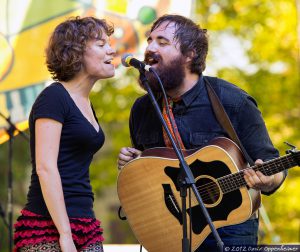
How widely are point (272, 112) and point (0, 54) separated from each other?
6051 millimetres

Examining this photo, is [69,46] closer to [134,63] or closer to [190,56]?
[134,63]

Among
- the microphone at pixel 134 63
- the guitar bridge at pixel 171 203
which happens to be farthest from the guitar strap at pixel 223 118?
the microphone at pixel 134 63

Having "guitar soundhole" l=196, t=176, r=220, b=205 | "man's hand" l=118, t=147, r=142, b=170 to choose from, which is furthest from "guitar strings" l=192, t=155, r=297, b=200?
"man's hand" l=118, t=147, r=142, b=170

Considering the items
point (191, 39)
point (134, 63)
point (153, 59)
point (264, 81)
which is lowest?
point (134, 63)

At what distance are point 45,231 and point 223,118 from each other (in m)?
1.36

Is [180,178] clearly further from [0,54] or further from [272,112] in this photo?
[272,112]

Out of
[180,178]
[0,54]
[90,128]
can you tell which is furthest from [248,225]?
[0,54]

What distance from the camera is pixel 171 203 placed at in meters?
3.98

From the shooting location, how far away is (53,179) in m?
3.14

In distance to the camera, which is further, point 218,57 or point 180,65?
point 218,57

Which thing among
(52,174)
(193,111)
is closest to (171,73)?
(193,111)

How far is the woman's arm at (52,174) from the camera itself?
3.12 meters

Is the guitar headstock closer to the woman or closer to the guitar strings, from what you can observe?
the guitar strings

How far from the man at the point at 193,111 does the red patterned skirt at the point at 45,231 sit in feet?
3.05
